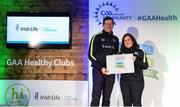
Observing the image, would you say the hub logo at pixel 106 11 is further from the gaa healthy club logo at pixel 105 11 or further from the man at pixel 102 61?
the man at pixel 102 61

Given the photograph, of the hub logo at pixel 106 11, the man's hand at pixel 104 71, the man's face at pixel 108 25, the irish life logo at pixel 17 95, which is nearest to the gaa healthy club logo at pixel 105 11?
the hub logo at pixel 106 11

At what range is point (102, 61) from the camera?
210 inches

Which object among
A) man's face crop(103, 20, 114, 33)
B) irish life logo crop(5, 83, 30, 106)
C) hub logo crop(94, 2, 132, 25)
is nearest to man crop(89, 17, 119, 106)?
man's face crop(103, 20, 114, 33)

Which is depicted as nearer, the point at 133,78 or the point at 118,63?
the point at 133,78

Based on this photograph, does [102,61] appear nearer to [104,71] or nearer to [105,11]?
[104,71]

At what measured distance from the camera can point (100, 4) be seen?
6.17m

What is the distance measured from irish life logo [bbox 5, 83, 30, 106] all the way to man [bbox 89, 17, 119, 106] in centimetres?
145

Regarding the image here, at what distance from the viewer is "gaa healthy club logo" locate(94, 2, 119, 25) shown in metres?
6.16

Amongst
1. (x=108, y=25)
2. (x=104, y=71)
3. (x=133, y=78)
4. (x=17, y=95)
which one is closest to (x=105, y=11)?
(x=108, y=25)

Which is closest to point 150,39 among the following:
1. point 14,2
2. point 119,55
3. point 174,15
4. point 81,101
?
point 174,15

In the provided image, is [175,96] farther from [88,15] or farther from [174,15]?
[88,15]

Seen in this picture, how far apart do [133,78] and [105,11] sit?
1569 millimetres

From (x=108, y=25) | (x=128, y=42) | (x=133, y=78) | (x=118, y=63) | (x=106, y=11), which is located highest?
(x=106, y=11)

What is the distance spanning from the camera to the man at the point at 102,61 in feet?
17.2
